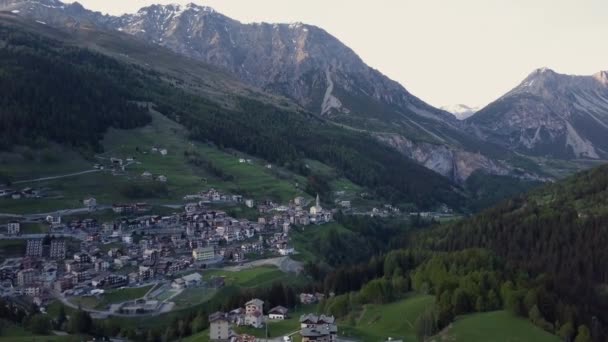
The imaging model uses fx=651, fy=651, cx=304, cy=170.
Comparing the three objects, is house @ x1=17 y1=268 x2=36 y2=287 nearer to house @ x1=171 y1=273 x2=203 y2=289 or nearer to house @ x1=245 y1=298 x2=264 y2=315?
house @ x1=171 y1=273 x2=203 y2=289

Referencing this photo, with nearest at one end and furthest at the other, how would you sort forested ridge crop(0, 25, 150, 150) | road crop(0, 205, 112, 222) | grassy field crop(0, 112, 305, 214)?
1. road crop(0, 205, 112, 222)
2. grassy field crop(0, 112, 305, 214)
3. forested ridge crop(0, 25, 150, 150)

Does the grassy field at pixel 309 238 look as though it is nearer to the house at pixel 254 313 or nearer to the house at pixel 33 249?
the house at pixel 254 313

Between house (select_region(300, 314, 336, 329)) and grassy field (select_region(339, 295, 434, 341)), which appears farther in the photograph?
grassy field (select_region(339, 295, 434, 341))

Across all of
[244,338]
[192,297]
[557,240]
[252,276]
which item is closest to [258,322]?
[244,338]

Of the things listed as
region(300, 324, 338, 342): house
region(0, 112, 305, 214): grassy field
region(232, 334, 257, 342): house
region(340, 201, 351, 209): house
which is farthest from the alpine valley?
region(340, 201, 351, 209): house

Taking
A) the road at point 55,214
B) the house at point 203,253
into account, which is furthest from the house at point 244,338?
the road at point 55,214

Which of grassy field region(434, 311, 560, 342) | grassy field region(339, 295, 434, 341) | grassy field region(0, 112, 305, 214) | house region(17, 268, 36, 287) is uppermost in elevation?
grassy field region(0, 112, 305, 214)

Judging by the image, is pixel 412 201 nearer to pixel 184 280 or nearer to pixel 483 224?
pixel 483 224
